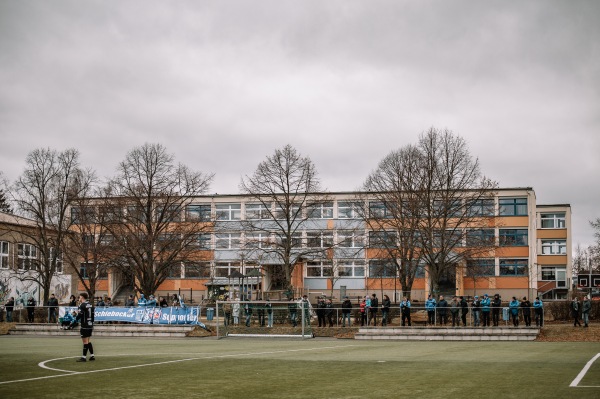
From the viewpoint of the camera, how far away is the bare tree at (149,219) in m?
53.7

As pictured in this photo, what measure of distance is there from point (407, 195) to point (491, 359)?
32.8 metres

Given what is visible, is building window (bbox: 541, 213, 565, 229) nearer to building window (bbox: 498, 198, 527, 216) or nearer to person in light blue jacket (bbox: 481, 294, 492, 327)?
building window (bbox: 498, 198, 527, 216)

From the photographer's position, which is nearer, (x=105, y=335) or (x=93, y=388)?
(x=93, y=388)

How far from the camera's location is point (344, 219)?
74.2 m

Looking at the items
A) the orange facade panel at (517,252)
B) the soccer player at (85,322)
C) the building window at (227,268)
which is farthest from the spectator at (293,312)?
the orange facade panel at (517,252)

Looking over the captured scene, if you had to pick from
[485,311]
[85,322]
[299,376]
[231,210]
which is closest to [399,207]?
[485,311]

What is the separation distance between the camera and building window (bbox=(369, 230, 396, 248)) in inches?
2124

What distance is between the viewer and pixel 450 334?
119 ft

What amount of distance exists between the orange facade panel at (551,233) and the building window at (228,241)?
38.9 m

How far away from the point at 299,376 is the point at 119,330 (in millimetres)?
27431

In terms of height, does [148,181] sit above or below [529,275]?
above

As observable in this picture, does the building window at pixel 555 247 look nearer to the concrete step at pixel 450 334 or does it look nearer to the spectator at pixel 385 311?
the spectator at pixel 385 311

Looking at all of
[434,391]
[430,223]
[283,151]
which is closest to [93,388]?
[434,391]

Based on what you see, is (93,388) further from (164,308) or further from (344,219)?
(344,219)
